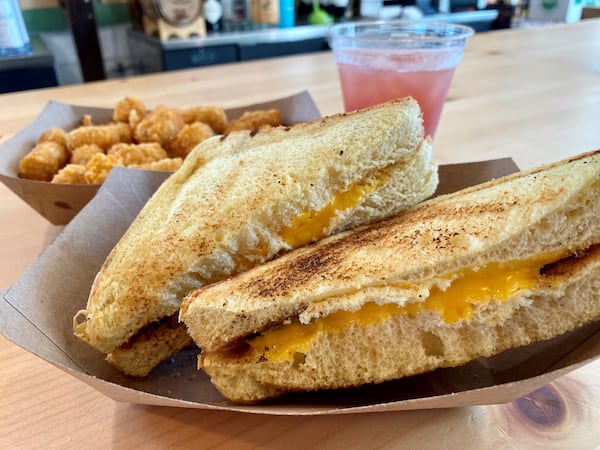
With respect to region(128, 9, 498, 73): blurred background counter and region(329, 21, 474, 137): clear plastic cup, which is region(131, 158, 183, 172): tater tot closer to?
region(329, 21, 474, 137): clear plastic cup

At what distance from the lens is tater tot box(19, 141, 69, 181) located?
51.5 inches

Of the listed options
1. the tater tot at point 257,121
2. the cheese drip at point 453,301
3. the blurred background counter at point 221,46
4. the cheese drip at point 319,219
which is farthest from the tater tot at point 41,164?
the blurred background counter at point 221,46

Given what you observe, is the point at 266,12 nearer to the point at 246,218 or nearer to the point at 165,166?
the point at 165,166

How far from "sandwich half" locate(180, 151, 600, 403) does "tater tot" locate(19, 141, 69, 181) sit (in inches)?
34.0

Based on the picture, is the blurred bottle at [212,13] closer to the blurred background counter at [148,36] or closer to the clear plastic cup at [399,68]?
the blurred background counter at [148,36]

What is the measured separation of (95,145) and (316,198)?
0.92 metres

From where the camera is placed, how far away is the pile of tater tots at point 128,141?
1275 mm

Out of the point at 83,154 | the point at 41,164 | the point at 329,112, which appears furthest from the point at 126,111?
the point at 329,112

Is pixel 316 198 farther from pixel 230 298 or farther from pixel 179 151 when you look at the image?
pixel 179 151

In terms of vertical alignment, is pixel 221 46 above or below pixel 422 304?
below

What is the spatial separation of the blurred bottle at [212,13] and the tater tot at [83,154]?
3.31m

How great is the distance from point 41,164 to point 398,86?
1012 mm

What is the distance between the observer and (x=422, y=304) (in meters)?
0.66

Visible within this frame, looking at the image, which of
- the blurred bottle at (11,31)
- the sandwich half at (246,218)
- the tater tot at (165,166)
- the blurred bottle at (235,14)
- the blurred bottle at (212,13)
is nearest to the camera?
the sandwich half at (246,218)
